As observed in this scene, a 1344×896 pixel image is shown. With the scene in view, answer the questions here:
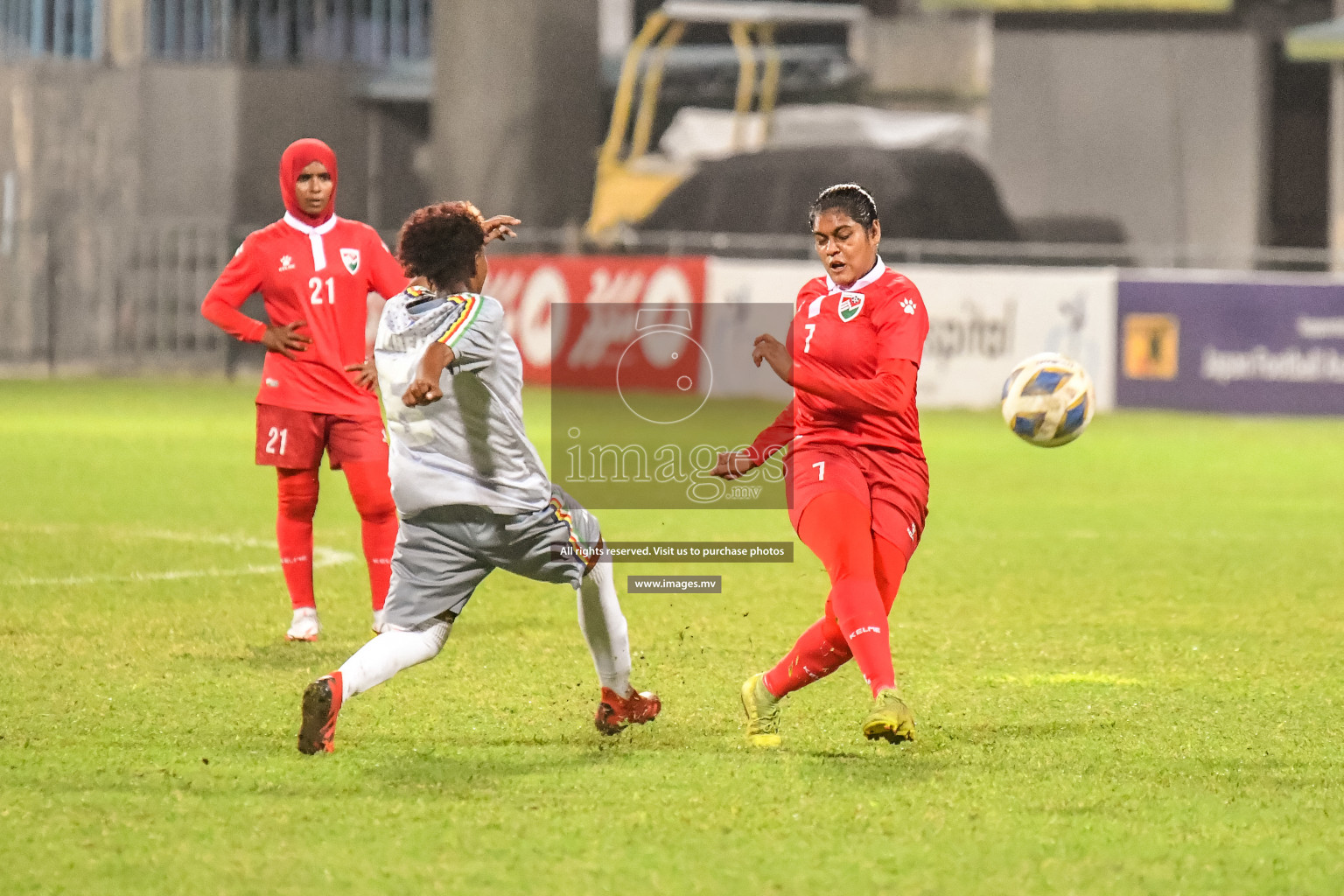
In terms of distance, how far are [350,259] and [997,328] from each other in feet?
50.8

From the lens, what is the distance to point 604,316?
85.1 feet

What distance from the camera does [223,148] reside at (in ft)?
115

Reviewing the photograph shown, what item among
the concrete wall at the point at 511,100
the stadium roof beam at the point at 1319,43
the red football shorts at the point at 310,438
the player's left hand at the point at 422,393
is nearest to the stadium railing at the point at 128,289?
the concrete wall at the point at 511,100

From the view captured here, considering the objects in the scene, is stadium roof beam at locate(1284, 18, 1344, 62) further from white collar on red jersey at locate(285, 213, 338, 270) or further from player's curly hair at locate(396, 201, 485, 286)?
player's curly hair at locate(396, 201, 485, 286)

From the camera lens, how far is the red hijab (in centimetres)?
902

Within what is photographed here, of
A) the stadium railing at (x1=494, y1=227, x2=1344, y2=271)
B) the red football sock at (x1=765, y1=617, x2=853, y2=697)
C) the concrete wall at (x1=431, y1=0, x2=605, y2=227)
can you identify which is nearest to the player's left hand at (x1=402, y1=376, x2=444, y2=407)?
the red football sock at (x1=765, y1=617, x2=853, y2=697)

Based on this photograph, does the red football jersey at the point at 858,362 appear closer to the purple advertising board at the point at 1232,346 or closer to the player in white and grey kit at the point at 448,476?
the player in white and grey kit at the point at 448,476

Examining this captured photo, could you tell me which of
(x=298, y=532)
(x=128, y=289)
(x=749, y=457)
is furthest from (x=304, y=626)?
(x=128, y=289)

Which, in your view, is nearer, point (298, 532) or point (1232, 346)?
point (298, 532)

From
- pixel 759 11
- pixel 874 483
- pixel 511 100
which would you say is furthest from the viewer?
pixel 759 11

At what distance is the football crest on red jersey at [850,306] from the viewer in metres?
6.64

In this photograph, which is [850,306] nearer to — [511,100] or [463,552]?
[463,552]

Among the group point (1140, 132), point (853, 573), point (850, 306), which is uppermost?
point (1140, 132)

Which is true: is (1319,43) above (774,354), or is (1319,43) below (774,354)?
above
